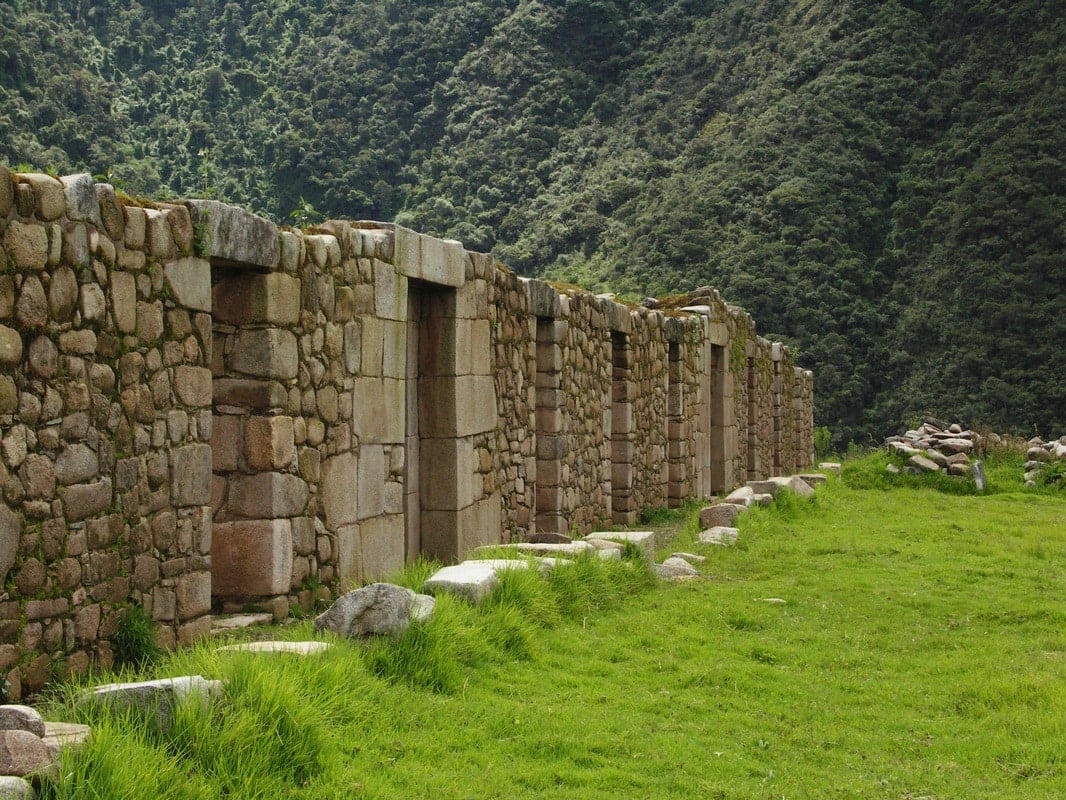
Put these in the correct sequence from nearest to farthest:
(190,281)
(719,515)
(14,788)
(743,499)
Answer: (14,788) < (190,281) < (719,515) < (743,499)

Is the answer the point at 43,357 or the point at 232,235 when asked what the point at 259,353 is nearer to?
the point at 232,235

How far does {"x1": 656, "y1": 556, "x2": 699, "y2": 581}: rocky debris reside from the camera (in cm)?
914

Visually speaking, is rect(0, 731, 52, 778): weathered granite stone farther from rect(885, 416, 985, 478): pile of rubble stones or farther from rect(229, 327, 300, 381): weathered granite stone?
rect(885, 416, 985, 478): pile of rubble stones

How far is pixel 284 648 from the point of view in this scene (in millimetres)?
4766

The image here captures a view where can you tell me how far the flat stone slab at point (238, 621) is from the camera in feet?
19.9

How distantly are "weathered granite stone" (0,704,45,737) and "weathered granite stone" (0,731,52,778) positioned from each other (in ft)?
0.34

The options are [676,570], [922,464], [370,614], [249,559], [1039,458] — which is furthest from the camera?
[1039,458]

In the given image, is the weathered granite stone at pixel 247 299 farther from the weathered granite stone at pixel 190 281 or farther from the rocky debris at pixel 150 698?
the rocky debris at pixel 150 698

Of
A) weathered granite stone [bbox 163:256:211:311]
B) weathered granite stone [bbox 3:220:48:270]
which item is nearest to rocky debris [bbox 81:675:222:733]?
weathered granite stone [bbox 3:220:48:270]

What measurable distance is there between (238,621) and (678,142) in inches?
1520

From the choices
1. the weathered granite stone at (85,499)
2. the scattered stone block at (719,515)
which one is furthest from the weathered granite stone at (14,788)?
the scattered stone block at (719,515)

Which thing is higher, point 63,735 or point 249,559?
point 249,559

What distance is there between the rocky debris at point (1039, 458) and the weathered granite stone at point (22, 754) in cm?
1774

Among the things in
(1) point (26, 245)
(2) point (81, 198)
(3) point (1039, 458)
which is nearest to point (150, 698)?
(1) point (26, 245)
